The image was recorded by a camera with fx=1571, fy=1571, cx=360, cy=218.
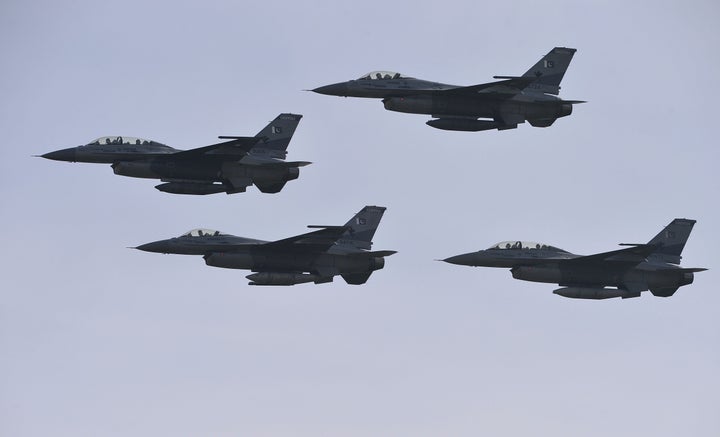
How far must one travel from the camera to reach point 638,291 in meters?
89.6

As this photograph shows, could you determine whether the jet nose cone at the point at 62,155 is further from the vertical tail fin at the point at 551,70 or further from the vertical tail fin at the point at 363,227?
the vertical tail fin at the point at 551,70

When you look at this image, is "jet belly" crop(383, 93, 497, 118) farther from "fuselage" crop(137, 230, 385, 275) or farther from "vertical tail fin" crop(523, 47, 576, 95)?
"fuselage" crop(137, 230, 385, 275)

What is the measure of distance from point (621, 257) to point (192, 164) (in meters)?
24.8

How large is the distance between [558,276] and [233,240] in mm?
18495

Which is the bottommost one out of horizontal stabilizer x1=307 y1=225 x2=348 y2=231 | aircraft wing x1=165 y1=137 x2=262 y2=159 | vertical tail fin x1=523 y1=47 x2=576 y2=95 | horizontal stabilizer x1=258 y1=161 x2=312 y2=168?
horizontal stabilizer x1=307 y1=225 x2=348 y2=231

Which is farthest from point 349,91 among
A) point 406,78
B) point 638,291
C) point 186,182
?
point 638,291

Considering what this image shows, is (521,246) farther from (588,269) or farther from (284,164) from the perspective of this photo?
(284,164)

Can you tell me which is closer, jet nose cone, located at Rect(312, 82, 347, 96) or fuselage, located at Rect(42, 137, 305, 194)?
fuselage, located at Rect(42, 137, 305, 194)

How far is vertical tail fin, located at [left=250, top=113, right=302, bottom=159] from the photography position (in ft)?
304

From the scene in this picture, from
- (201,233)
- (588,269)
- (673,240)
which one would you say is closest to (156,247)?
(201,233)

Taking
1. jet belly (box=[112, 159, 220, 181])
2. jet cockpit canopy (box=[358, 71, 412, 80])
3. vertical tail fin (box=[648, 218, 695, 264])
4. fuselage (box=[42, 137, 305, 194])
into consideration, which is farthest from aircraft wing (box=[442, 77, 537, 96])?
jet belly (box=[112, 159, 220, 181])

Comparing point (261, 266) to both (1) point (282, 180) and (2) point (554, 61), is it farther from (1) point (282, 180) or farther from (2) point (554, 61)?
(2) point (554, 61)

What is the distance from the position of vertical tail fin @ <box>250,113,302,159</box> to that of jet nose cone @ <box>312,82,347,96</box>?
4984 millimetres

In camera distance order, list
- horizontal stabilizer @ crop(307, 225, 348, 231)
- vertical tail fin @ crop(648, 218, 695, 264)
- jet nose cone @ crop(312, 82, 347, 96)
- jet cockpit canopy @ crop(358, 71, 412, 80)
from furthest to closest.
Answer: vertical tail fin @ crop(648, 218, 695, 264) < jet cockpit canopy @ crop(358, 71, 412, 80) < jet nose cone @ crop(312, 82, 347, 96) < horizontal stabilizer @ crop(307, 225, 348, 231)
